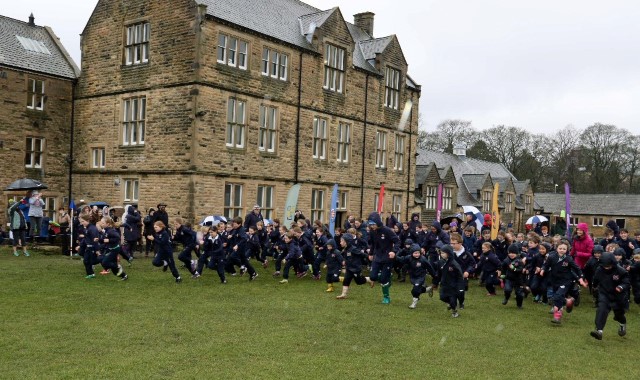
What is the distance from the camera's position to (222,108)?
24.3 metres

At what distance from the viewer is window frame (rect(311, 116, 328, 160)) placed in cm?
2897

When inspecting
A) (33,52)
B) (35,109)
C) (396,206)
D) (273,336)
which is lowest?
(273,336)

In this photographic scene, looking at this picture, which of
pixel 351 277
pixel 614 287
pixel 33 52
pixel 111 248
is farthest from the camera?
pixel 33 52

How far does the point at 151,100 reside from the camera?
81.5ft

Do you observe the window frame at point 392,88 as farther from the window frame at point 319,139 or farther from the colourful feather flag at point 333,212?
the colourful feather flag at point 333,212

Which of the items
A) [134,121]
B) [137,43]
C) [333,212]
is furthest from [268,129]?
[137,43]

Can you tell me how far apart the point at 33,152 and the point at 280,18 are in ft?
42.0

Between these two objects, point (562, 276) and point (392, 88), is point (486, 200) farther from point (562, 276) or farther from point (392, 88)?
point (562, 276)

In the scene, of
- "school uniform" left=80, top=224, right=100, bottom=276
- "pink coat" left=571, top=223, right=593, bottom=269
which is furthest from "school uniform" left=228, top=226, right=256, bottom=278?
"pink coat" left=571, top=223, right=593, bottom=269

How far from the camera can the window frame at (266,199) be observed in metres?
26.3

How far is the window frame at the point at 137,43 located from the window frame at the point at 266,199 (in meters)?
7.31

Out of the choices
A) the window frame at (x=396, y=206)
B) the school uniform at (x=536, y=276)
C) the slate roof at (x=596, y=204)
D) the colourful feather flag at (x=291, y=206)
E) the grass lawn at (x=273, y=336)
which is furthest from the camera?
the slate roof at (x=596, y=204)

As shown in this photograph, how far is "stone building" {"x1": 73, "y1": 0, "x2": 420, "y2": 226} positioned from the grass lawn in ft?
31.8

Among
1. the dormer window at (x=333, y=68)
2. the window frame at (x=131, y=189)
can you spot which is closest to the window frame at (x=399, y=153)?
the dormer window at (x=333, y=68)
